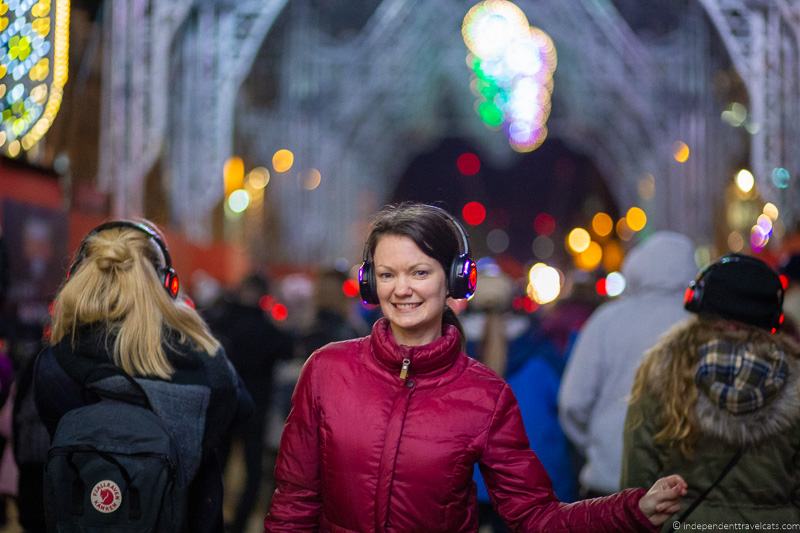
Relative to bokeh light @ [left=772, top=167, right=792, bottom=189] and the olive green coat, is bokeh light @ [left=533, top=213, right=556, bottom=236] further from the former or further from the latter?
the olive green coat

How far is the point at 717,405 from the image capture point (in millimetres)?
4160

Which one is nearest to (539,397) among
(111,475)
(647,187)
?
(111,475)

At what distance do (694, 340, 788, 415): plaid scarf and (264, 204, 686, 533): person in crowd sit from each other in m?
0.94

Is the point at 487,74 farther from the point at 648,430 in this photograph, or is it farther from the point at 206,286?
the point at 648,430

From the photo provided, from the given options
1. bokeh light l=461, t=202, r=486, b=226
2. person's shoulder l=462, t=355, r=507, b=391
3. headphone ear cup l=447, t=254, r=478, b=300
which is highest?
bokeh light l=461, t=202, r=486, b=226

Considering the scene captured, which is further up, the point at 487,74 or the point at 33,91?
the point at 487,74

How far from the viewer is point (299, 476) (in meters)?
3.45

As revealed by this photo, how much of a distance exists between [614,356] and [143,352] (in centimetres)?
283

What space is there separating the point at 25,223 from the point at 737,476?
9.22 metres

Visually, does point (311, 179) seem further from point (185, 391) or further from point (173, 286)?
point (185, 391)

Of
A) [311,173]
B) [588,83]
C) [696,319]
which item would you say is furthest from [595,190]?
[696,319]

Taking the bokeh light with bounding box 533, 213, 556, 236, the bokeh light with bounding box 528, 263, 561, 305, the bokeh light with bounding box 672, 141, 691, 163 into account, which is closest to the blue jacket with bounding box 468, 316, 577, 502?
the bokeh light with bounding box 672, 141, 691, 163

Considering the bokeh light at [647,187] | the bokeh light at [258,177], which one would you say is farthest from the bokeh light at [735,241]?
the bokeh light at [258,177]

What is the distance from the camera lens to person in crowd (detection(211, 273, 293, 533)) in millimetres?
Result: 8875
